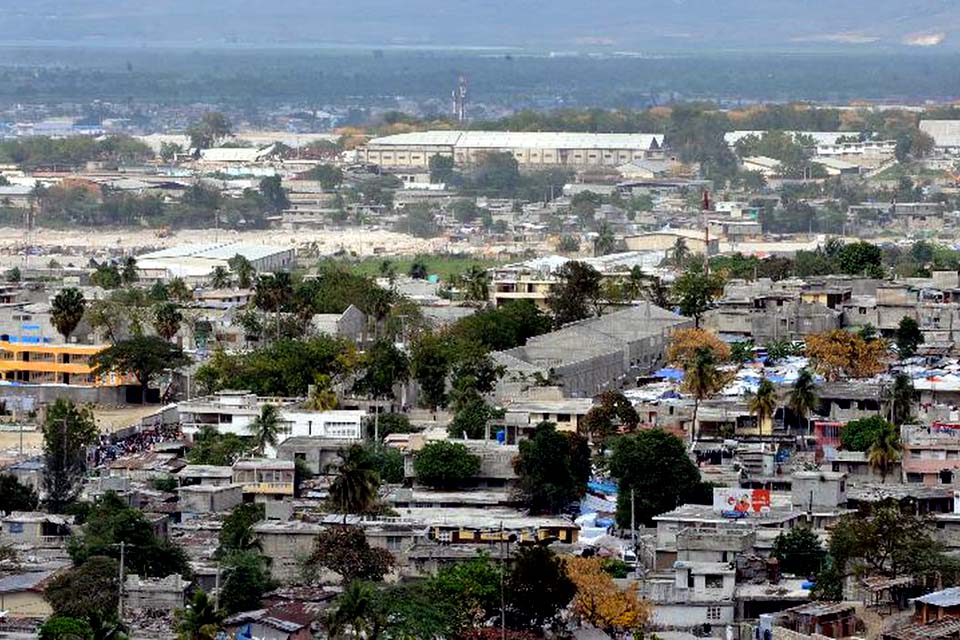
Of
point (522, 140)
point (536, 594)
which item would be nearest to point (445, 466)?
point (536, 594)

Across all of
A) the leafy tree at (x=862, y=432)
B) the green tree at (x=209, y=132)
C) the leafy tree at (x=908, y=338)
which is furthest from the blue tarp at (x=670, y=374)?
the green tree at (x=209, y=132)

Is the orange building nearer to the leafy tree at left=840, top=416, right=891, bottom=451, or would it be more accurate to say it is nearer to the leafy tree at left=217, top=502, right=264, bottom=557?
the leafy tree at left=840, top=416, right=891, bottom=451

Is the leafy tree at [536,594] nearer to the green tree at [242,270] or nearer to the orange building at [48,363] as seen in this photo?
the orange building at [48,363]

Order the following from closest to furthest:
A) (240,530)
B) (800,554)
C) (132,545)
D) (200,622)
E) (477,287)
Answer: (200,622), (132,545), (800,554), (240,530), (477,287)

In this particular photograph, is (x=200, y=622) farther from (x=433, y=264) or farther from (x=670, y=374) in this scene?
(x=433, y=264)

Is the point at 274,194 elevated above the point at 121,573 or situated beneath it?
situated beneath

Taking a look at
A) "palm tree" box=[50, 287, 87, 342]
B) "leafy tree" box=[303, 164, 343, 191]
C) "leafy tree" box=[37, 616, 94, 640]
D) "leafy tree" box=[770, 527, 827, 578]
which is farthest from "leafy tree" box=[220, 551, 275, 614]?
"leafy tree" box=[303, 164, 343, 191]
